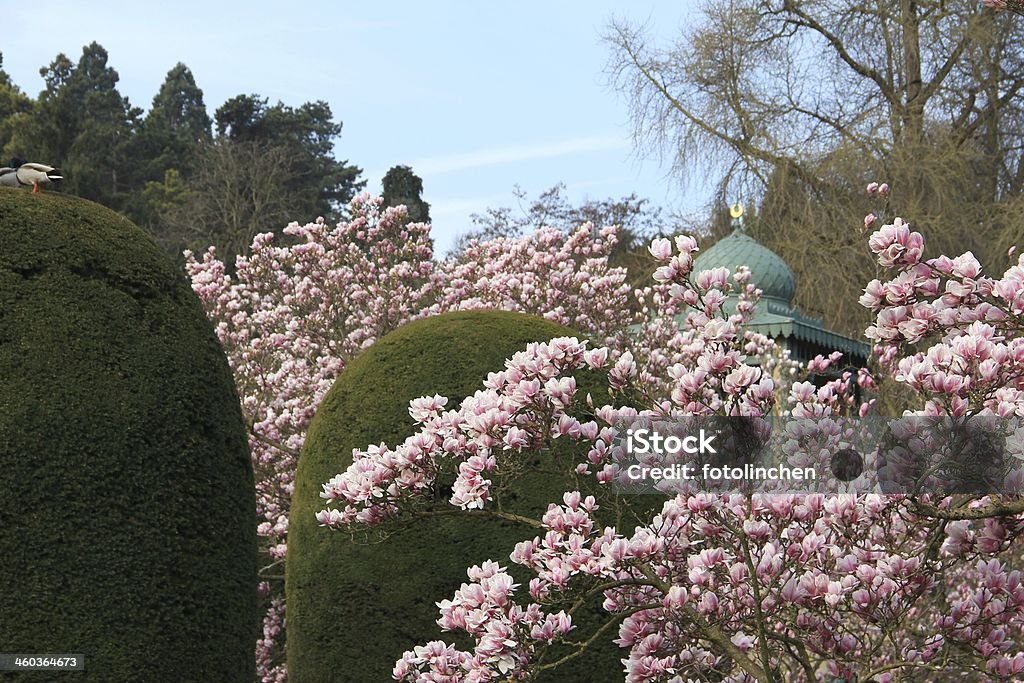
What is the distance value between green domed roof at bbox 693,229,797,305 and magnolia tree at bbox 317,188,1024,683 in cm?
986

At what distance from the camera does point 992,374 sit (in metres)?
3.28

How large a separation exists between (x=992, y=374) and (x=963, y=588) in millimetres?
2880

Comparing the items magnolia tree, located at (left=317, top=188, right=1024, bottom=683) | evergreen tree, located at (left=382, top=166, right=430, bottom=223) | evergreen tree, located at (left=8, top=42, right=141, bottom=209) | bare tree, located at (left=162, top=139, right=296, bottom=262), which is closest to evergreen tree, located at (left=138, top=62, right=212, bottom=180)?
evergreen tree, located at (left=8, top=42, right=141, bottom=209)

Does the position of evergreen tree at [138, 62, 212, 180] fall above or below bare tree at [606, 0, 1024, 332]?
above

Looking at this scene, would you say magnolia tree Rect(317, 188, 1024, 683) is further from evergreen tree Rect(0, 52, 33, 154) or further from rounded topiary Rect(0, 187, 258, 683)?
evergreen tree Rect(0, 52, 33, 154)

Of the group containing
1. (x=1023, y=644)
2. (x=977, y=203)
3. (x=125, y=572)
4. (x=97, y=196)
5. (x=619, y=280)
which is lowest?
(x=1023, y=644)

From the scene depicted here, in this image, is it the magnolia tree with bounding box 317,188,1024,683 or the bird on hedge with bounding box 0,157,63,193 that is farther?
the bird on hedge with bounding box 0,157,63,193

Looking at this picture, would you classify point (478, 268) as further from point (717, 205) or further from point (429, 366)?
point (717, 205)

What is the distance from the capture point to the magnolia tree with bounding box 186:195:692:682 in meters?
9.74

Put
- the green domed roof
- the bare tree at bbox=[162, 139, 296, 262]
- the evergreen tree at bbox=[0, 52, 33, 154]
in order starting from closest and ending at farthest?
the green domed roof → the bare tree at bbox=[162, 139, 296, 262] → the evergreen tree at bbox=[0, 52, 33, 154]

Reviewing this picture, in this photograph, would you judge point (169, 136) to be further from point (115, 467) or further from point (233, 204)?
point (115, 467)

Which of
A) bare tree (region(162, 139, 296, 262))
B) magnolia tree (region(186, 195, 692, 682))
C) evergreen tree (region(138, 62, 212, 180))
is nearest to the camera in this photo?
magnolia tree (region(186, 195, 692, 682))

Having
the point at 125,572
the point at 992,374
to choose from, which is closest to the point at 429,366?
the point at 125,572

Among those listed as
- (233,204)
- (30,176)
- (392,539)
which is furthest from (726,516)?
(233,204)
